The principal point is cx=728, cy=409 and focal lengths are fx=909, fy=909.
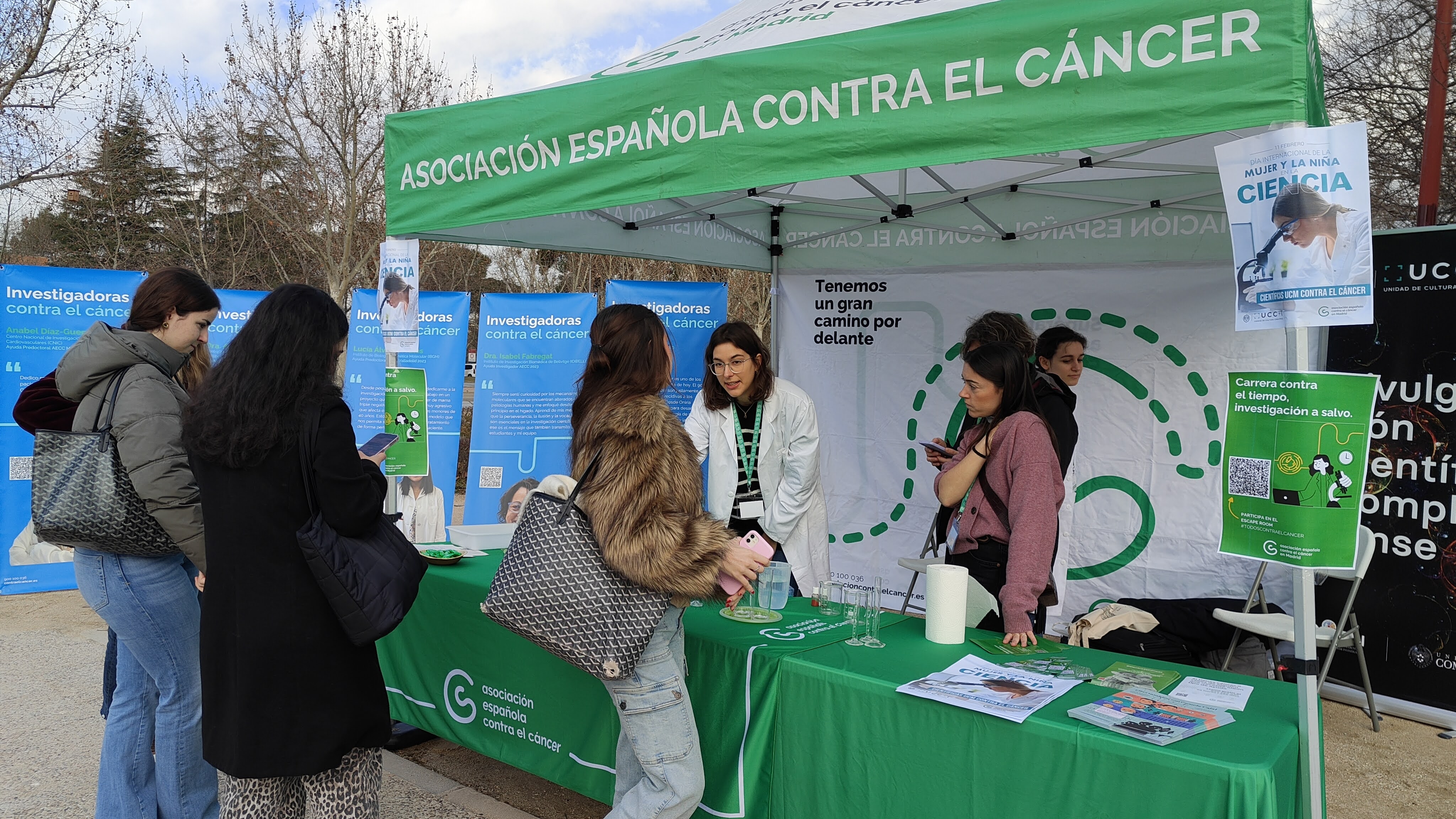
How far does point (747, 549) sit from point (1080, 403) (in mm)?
2943

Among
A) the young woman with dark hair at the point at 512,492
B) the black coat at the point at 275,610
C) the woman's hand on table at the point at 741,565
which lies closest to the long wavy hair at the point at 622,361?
the woman's hand on table at the point at 741,565

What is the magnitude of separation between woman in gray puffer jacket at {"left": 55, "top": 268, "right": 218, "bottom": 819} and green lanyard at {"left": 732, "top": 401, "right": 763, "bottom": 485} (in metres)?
1.75

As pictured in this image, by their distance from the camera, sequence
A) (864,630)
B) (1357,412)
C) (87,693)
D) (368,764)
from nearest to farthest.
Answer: (1357,412)
(368,764)
(864,630)
(87,693)

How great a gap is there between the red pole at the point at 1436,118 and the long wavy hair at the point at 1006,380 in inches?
174

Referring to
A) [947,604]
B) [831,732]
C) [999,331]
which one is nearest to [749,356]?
[999,331]

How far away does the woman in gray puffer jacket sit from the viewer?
2137mm

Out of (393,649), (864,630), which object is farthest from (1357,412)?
(393,649)

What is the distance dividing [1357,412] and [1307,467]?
4.9 inches

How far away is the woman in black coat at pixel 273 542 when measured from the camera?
175cm

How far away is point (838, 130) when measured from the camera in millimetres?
2057

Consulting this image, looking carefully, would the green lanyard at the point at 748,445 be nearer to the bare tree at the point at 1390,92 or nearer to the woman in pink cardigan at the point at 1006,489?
the woman in pink cardigan at the point at 1006,489

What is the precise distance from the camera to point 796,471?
3.42m

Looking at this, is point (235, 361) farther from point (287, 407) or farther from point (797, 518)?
point (797, 518)

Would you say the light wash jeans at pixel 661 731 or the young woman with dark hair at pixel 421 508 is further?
the young woman with dark hair at pixel 421 508
